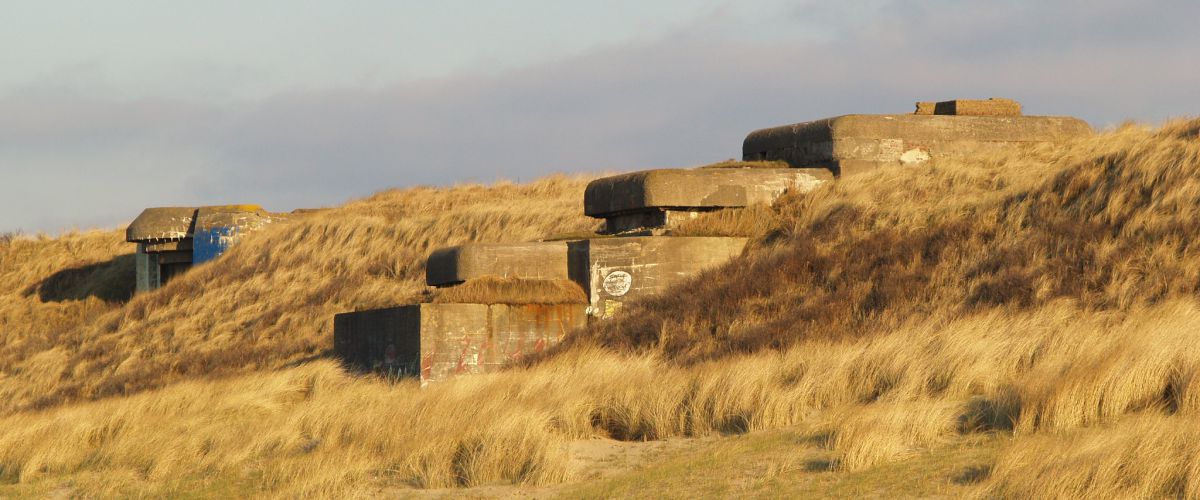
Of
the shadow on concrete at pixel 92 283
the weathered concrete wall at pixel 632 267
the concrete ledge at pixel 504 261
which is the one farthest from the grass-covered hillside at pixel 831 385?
the shadow on concrete at pixel 92 283

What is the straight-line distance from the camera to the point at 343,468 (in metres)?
9.51

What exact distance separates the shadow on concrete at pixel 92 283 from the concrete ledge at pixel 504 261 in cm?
1521

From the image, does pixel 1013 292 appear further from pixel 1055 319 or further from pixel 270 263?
pixel 270 263

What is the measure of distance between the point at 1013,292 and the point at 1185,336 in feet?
9.44

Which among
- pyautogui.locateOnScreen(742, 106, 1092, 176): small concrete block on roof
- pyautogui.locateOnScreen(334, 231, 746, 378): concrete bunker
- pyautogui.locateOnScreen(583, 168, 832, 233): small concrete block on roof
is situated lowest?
pyautogui.locateOnScreen(334, 231, 746, 378): concrete bunker

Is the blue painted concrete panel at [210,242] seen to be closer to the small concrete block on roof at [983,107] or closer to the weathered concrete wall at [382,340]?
the weathered concrete wall at [382,340]

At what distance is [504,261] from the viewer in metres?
14.5

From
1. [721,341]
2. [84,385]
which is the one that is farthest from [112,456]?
[84,385]

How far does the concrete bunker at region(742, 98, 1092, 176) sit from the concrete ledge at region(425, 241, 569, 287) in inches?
138

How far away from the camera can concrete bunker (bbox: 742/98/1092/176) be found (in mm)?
15969

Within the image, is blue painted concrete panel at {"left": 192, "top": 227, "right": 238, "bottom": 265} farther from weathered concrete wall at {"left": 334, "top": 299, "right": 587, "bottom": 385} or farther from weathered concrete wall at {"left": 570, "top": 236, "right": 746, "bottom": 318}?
weathered concrete wall at {"left": 570, "top": 236, "right": 746, "bottom": 318}

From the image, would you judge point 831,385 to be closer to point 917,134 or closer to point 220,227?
point 917,134

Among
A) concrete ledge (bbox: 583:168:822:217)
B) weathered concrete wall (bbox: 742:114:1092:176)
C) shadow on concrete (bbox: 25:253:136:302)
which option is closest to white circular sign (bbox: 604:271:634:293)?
concrete ledge (bbox: 583:168:822:217)

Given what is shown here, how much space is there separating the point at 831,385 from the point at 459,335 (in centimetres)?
504
